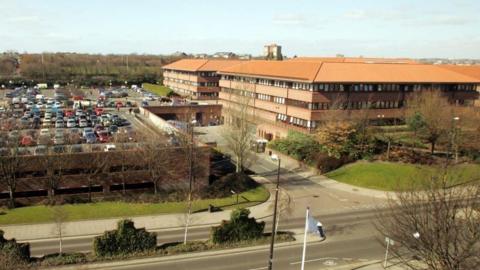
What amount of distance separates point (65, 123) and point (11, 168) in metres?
30.8

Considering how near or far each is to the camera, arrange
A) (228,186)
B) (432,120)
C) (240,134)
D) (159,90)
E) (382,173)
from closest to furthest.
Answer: (228,186), (382,173), (240,134), (432,120), (159,90)

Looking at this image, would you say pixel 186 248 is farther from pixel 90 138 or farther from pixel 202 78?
pixel 202 78

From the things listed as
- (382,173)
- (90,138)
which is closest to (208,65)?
(90,138)

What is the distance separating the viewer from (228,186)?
139 feet

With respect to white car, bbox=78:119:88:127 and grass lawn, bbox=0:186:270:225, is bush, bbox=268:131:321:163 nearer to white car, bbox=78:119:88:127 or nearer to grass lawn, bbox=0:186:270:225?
grass lawn, bbox=0:186:270:225

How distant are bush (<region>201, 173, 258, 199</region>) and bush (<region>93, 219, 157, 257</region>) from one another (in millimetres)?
12998

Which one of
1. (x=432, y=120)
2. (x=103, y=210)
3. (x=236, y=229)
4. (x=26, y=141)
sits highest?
(x=432, y=120)

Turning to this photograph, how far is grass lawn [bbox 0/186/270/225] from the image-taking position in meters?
33.3

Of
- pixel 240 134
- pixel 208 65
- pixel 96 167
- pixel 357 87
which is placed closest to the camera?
pixel 96 167

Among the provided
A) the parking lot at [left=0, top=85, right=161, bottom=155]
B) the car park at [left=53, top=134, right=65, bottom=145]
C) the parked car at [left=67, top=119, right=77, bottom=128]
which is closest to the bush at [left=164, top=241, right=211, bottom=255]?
the parking lot at [left=0, top=85, right=161, bottom=155]

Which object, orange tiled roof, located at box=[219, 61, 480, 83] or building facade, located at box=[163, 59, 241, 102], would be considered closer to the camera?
orange tiled roof, located at box=[219, 61, 480, 83]

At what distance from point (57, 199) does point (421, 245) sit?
29.3 metres

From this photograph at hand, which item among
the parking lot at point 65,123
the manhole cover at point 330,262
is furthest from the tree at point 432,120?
the parking lot at point 65,123

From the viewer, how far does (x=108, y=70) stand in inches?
5906
